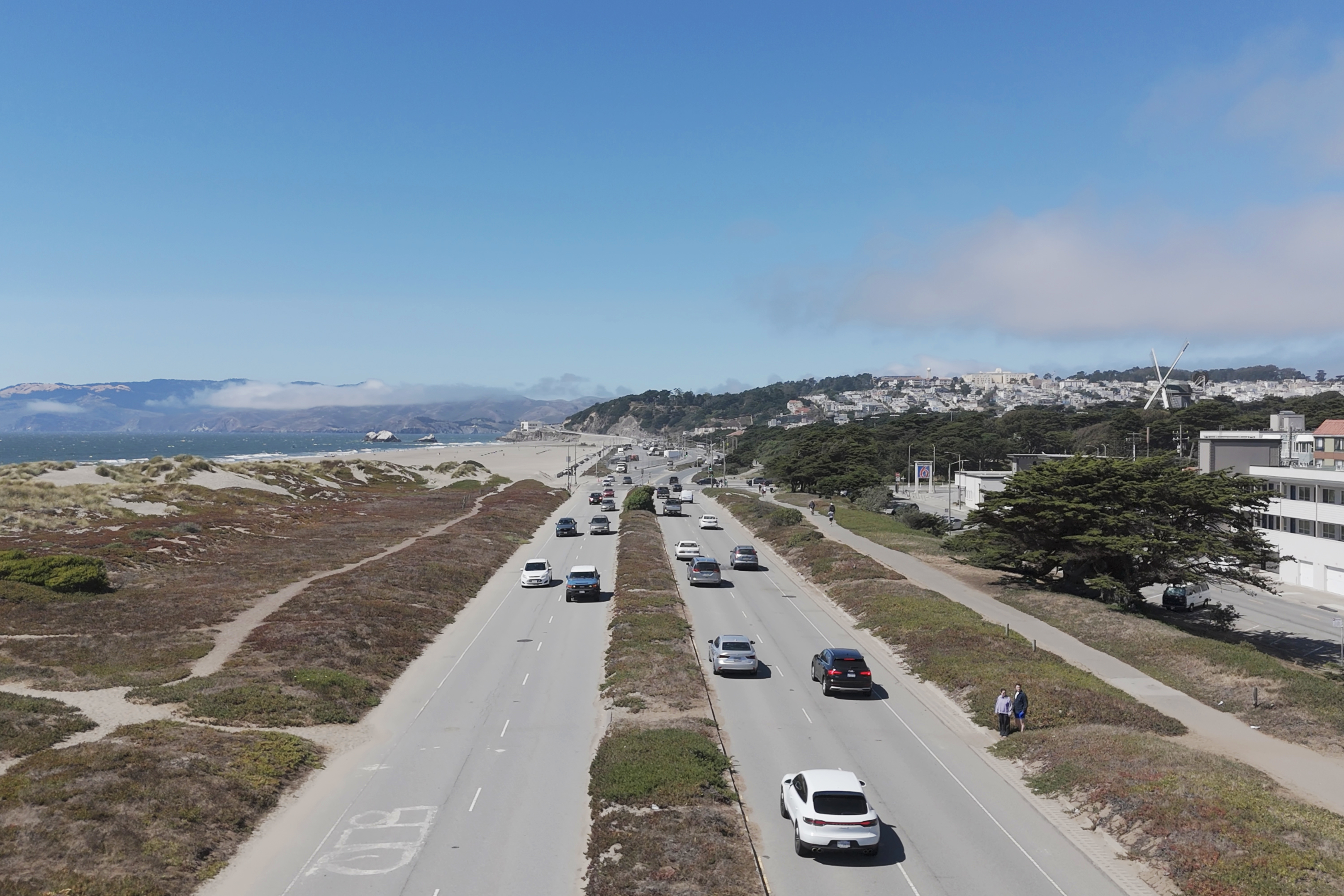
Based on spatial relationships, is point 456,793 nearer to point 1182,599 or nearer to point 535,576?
point 535,576

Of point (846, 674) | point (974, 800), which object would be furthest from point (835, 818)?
point (846, 674)

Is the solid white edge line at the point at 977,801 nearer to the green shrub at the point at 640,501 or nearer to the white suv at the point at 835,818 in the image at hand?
the white suv at the point at 835,818

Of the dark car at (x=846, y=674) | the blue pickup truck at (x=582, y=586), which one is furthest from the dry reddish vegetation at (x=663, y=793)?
the blue pickup truck at (x=582, y=586)

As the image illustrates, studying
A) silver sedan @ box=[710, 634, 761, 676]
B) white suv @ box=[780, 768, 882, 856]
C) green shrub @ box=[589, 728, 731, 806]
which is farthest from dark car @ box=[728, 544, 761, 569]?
white suv @ box=[780, 768, 882, 856]

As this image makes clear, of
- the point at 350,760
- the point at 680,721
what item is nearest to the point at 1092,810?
the point at 680,721

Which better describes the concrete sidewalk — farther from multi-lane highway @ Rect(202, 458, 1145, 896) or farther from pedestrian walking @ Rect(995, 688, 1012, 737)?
multi-lane highway @ Rect(202, 458, 1145, 896)

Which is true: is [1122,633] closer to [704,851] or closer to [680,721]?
[680,721]
